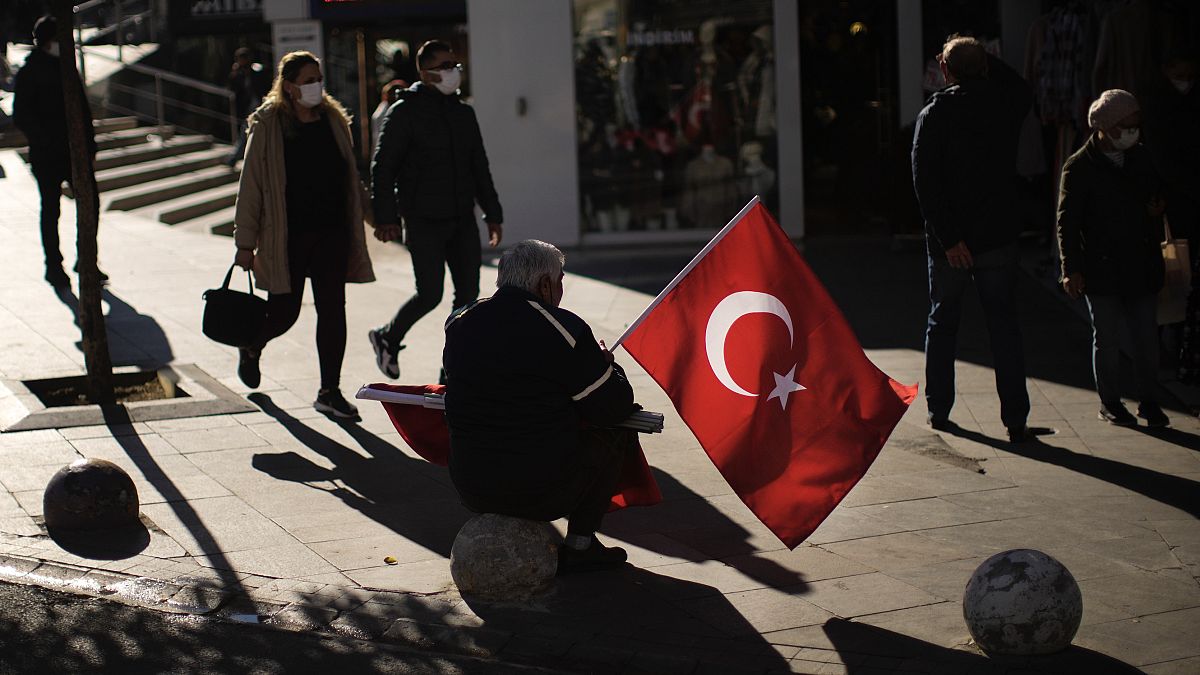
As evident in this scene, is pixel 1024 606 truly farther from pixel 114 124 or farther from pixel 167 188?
pixel 114 124

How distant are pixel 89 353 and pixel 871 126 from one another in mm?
9897

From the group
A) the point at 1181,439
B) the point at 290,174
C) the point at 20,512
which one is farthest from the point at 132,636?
the point at 1181,439

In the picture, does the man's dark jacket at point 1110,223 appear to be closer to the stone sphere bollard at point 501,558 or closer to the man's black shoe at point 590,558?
the man's black shoe at point 590,558

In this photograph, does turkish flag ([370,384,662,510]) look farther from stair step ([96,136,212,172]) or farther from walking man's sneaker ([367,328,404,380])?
stair step ([96,136,212,172])

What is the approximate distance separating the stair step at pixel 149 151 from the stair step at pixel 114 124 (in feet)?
1.99

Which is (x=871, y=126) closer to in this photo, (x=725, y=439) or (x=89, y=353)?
(x=89, y=353)

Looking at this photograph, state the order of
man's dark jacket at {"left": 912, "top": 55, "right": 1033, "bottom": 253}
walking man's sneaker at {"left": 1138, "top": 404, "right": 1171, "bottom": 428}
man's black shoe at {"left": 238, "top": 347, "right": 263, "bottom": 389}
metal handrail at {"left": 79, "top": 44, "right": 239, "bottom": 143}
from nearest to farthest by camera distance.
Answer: man's dark jacket at {"left": 912, "top": 55, "right": 1033, "bottom": 253}, walking man's sneaker at {"left": 1138, "top": 404, "right": 1171, "bottom": 428}, man's black shoe at {"left": 238, "top": 347, "right": 263, "bottom": 389}, metal handrail at {"left": 79, "top": 44, "right": 239, "bottom": 143}

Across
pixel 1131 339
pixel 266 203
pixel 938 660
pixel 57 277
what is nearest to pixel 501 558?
pixel 938 660

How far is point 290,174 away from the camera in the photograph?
825 cm

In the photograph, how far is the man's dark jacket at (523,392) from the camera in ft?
18.1

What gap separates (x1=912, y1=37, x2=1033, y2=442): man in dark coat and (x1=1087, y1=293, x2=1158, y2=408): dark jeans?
55 cm

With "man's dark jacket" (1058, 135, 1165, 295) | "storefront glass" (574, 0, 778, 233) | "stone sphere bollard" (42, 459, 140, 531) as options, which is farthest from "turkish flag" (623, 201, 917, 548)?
"storefront glass" (574, 0, 778, 233)

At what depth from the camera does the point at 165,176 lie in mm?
18797

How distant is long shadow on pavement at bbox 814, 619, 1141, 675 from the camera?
4.90m
